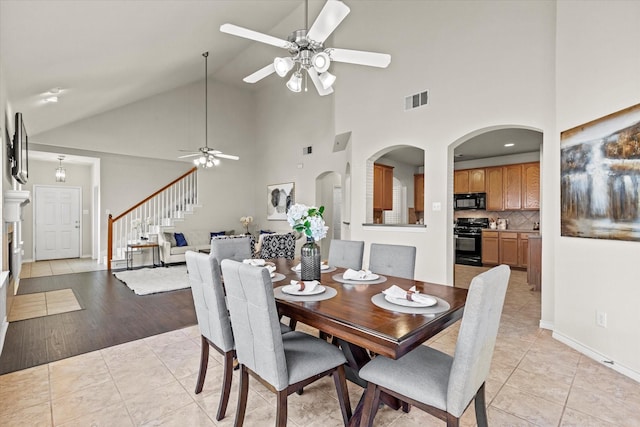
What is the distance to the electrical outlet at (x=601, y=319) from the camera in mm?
2585

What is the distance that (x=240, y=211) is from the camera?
897 cm

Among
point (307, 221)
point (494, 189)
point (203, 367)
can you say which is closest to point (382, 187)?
point (494, 189)

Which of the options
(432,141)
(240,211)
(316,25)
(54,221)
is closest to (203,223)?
(240,211)

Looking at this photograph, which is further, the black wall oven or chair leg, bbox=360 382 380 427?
the black wall oven

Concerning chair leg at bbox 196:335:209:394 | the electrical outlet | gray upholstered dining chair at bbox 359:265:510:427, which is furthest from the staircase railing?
the electrical outlet

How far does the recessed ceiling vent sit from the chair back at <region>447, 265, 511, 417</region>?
3.36m

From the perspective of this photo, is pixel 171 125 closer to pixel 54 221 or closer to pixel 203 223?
pixel 203 223

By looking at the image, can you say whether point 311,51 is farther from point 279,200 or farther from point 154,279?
point 279,200

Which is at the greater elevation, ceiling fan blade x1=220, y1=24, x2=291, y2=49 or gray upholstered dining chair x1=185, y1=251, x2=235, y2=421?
ceiling fan blade x1=220, y1=24, x2=291, y2=49

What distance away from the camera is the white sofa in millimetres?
6992

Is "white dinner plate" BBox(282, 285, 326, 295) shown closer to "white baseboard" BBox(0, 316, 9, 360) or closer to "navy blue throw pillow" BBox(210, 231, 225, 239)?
"white baseboard" BBox(0, 316, 9, 360)

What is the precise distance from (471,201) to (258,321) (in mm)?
7113

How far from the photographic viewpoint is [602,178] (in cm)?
260

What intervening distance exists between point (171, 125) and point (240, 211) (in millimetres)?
2803
